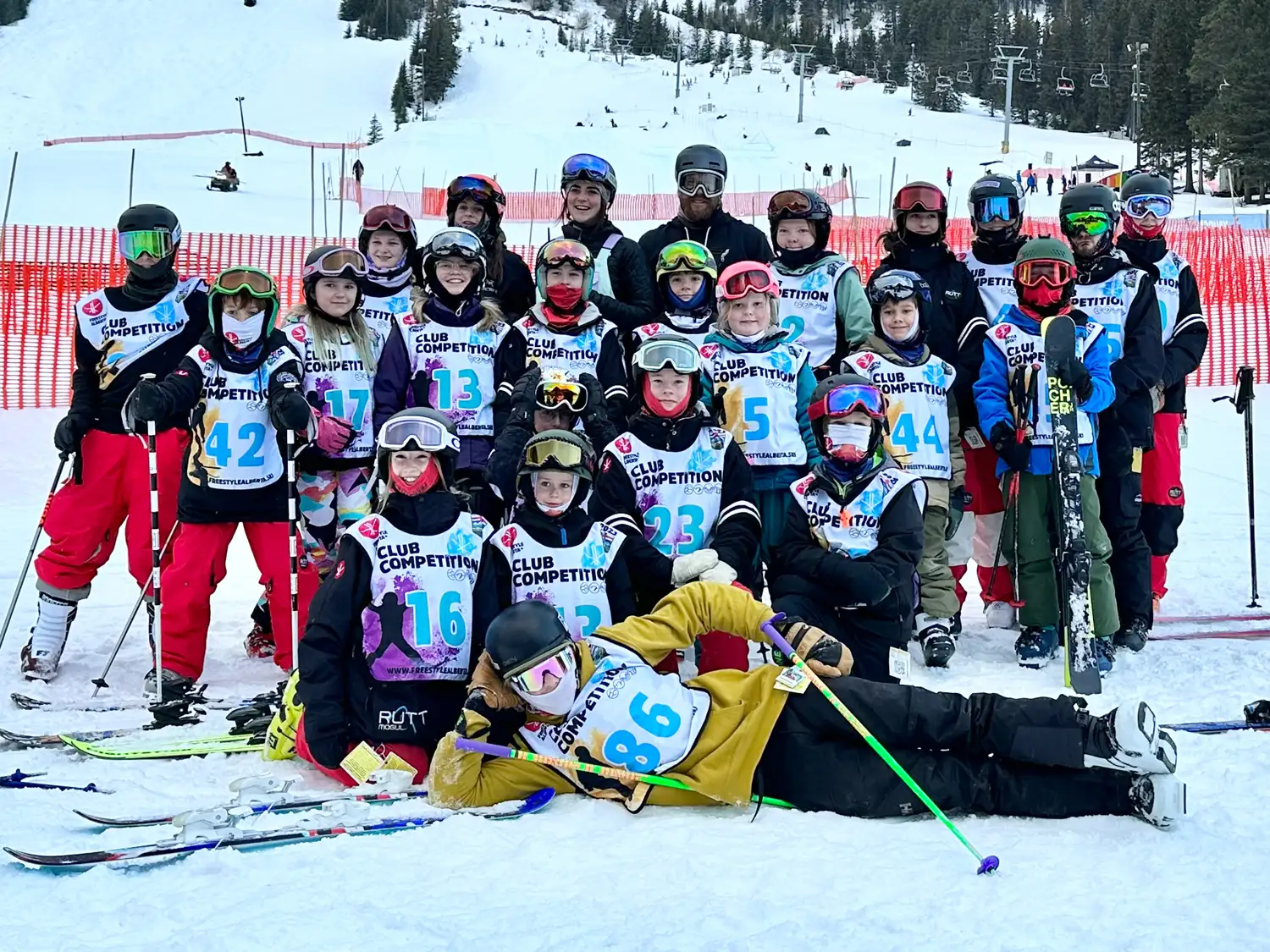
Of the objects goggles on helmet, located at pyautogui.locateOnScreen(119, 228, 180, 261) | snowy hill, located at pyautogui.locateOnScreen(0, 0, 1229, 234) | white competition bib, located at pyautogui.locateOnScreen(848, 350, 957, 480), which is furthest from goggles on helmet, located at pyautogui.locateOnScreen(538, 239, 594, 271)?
snowy hill, located at pyautogui.locateOnScreen(0, 0, 1229, 234)

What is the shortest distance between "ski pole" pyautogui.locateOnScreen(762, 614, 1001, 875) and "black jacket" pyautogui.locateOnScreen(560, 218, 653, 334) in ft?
7.91

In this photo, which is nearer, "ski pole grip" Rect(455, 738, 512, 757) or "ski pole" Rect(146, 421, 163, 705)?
"ski pole grip" Rect(455, 738, 512, 757)

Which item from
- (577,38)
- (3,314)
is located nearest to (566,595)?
(3,314)

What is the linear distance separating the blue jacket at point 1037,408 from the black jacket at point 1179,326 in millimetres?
751

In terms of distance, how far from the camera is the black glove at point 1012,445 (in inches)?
241

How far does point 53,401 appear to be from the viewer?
39.2ft

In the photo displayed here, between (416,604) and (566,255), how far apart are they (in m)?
2.07

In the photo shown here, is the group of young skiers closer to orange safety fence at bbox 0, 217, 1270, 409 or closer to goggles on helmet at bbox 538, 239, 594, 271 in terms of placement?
goggles on helmet at bbox 538, 239, 594, 271

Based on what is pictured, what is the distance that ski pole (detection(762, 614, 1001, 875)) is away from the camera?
340 cm

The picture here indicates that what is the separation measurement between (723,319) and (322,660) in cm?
252

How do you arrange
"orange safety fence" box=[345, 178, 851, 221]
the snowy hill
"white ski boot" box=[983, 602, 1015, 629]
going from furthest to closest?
the snowy hill → "orange safety fence" box=[345, 178, 851, 221] → "white ski boot" box=[983, 602, 1015, 629]

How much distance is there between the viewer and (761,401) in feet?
18.5

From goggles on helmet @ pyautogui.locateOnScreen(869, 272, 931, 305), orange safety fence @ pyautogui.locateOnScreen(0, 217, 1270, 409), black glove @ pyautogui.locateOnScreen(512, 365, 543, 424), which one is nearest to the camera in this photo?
black glove @ pyautogui.locateOnScreen(512, 365, 543, 424)

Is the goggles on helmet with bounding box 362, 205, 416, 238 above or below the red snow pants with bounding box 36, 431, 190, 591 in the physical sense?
above
